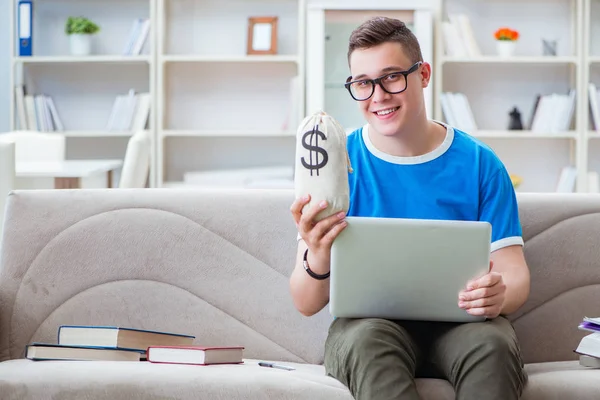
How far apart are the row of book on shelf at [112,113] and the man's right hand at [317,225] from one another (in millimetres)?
3565

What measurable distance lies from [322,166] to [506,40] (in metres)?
3.74

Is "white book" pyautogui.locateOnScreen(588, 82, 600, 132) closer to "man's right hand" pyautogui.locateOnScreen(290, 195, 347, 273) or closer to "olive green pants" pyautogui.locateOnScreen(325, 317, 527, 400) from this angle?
"olive green pants" pyautogui.locateOnScreen(325, 317, 527, 400)

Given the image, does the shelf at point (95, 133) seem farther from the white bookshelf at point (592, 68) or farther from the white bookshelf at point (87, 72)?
the white bookshelf at point (592, 68)

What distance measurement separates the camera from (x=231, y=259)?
205 centimetres

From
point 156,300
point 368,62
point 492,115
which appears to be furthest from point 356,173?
point 492,115

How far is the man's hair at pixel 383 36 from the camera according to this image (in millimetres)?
1756

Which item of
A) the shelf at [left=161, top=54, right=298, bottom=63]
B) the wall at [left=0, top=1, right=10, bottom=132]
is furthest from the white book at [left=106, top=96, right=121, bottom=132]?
the wall at [left=0, top=1, right=10, bottom=132]

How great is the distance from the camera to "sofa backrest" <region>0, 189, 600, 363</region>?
79.4 inches

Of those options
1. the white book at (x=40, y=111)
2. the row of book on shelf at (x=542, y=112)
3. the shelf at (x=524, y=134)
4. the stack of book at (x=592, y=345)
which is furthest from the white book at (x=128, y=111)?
the stack of book at (x=592, y=345)

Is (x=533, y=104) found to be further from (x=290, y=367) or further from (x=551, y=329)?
(x=290, y=367)

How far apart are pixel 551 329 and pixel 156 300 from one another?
3.11ft

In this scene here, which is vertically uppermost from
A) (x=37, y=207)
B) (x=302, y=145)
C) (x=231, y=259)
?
(x=302, y=145)

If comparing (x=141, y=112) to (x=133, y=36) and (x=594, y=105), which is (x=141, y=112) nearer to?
(x=133, y=36)

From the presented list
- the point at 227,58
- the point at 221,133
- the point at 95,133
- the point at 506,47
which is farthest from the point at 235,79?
the point at 506,47
